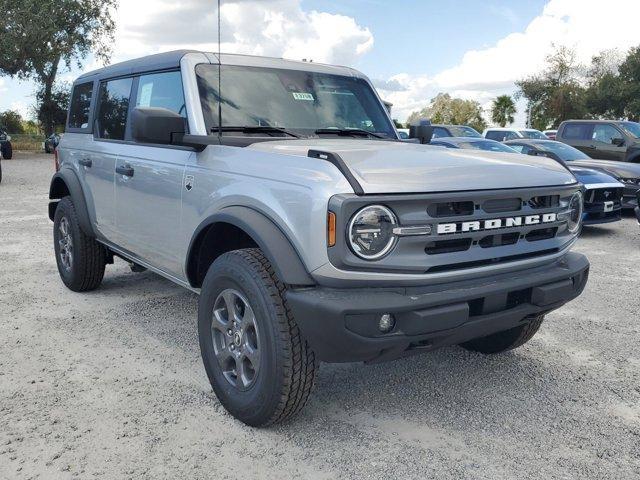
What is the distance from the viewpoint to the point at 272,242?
9.11 feet

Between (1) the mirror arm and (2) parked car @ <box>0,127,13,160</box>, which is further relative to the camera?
(2) parked car @ <box>0,127,13,160</box>

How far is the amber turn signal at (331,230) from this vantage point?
2.55 meters

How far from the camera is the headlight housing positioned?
3.37 meters

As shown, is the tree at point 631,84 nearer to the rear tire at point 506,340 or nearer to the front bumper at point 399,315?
the rear tire at point 506,340

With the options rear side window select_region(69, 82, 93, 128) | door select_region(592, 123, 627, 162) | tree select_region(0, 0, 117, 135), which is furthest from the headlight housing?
tree select_region(0, 0, 117, 135)

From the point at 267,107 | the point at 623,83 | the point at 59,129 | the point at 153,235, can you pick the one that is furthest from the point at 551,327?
the point at 623,83

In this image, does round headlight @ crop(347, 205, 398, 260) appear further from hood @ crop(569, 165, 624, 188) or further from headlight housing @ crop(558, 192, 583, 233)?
hood @ crop(569, 165, 624, 188)

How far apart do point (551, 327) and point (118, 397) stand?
328 centimetres

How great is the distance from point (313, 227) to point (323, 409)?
1202mm

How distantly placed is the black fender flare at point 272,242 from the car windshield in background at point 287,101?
847 mm

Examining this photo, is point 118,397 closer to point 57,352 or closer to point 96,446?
point 96,446

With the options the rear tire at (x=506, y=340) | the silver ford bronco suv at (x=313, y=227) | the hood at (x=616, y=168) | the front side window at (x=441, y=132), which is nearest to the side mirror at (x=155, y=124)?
the silver ford bronco suv at (x=313, y=227)

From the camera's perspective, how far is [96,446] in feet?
9.50

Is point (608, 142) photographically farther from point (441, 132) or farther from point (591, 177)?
point (591, 177)
